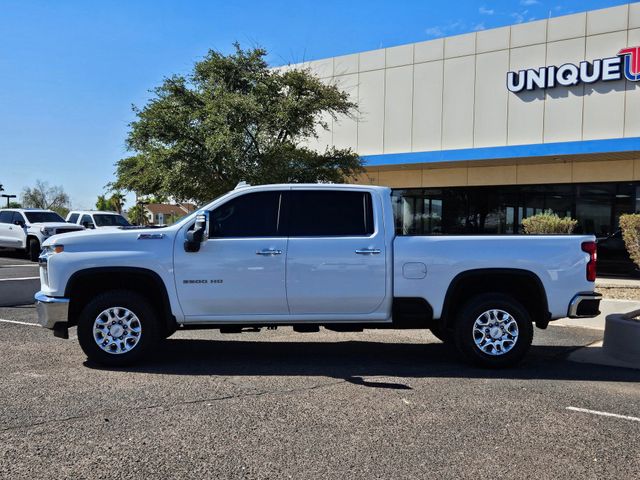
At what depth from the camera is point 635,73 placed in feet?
55.5

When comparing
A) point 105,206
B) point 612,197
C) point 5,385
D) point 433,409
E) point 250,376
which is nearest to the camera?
point 433,409

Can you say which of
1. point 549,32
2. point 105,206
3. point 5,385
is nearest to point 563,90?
point 549,32

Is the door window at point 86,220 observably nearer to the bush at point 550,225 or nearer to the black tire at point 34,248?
the black tire at point 34,248

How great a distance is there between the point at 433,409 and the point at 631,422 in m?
1.62

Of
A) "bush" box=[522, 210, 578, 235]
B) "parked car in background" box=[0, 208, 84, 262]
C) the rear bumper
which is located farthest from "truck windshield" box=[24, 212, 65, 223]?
the rear bumper

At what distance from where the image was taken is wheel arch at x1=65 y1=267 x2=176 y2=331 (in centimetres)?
622

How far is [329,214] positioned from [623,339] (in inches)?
160

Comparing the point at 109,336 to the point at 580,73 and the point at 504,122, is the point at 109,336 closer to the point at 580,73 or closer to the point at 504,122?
the point at 504,122

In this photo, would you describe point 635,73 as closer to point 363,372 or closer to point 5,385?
point 363,372

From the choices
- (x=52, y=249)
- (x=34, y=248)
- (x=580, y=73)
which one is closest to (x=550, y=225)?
(x=580, y=73)

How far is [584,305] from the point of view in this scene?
6.41 metres

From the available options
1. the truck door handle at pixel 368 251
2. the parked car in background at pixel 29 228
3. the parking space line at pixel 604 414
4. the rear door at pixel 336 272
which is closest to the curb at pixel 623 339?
the parking space line at pixel 604 414

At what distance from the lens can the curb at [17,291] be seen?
36.6ft

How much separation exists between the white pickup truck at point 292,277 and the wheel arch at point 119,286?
0.01 m
